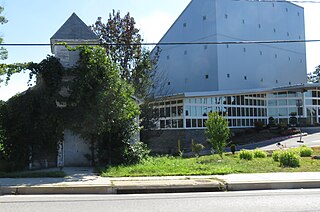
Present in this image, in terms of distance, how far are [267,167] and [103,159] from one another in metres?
7.37

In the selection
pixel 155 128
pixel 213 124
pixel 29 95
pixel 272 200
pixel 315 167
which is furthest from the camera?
pixel 155 128

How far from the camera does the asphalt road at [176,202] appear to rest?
8.47 meters

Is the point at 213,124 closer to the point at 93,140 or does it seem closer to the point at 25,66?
the point at 93,140

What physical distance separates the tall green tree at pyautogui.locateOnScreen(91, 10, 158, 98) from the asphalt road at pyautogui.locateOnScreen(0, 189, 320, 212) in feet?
68.7

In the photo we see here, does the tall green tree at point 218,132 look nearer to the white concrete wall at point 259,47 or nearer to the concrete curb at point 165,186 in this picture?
the concrete curb at point 165,186

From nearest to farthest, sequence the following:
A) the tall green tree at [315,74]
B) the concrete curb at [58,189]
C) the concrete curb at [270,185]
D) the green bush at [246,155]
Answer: the concrete curb at [58,189], the concrete curb at [270,185], the green bush at [246,155], the tall green tree at [315,74]

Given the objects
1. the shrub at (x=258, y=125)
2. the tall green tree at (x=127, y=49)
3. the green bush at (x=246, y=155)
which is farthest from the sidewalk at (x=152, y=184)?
the shrub at (x=258, y=125)

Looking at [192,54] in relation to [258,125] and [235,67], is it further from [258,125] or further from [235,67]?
[258,125]

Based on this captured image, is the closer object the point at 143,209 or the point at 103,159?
the point at 143,209

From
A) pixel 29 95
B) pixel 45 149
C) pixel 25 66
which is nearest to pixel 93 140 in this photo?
pixel 45 149

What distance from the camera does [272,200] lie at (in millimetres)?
9492

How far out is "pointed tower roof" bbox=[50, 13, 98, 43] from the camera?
18953mm

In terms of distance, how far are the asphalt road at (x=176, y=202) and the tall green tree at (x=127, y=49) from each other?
20.9m

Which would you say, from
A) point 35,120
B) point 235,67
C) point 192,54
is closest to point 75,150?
point 35,120
